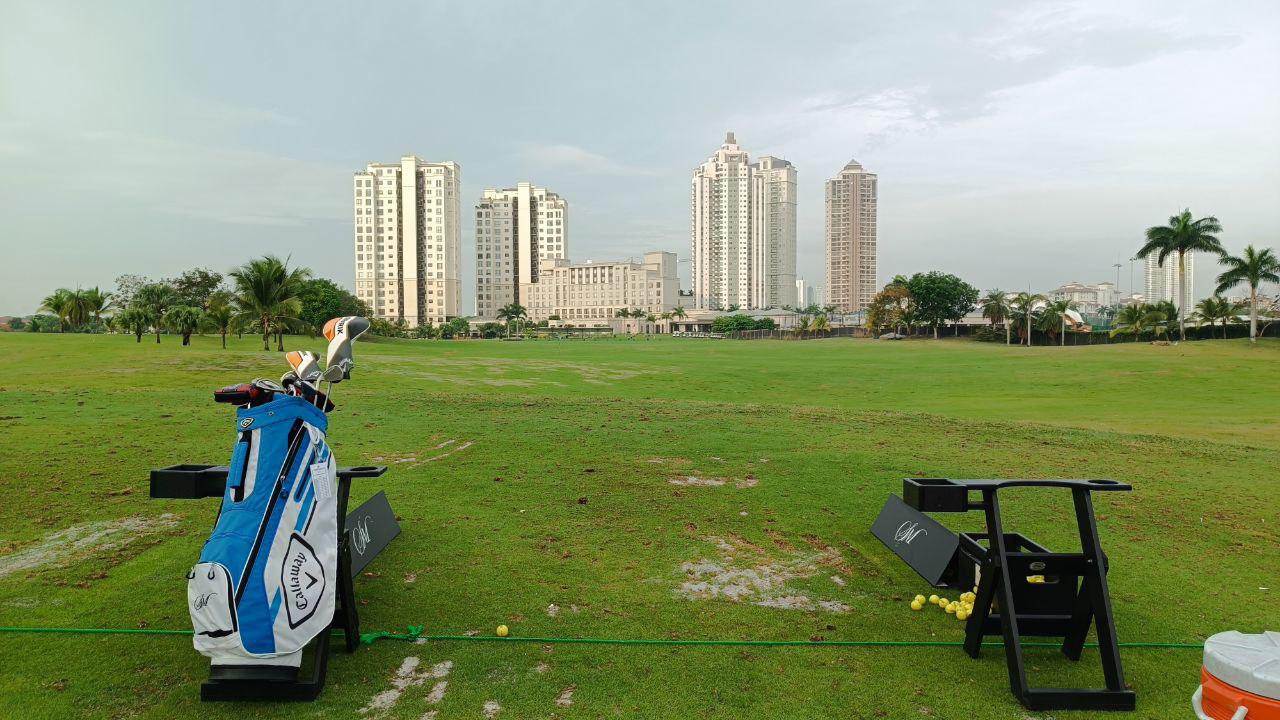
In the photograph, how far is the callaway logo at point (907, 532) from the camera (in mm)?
7004

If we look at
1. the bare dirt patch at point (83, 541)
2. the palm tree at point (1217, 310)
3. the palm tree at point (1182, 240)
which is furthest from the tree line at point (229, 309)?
the palm tree at point (1217, 310)

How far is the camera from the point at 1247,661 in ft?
10.3

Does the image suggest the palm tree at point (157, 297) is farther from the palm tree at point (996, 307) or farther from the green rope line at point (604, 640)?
the palm tree at point (996, 307)

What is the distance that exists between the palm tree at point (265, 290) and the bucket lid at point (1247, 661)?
5092 centimetres

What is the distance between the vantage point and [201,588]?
431 cm

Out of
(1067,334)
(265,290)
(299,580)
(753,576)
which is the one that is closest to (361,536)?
(299,580)

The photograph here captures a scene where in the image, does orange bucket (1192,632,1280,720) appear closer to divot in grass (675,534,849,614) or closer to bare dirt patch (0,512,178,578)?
divot in grass (675,534,849,614)

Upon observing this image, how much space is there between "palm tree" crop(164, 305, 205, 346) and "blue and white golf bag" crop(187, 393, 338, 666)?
5207 centimetres

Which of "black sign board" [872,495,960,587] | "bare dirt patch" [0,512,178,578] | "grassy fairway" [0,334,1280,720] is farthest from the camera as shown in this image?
"bare dirt patch" [0,512,178,578]

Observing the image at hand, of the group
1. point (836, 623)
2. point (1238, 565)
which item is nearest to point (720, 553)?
point (836, 623)

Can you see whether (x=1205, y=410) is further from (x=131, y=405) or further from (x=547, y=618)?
(x=131, y=405)

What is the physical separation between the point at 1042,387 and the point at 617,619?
3493 centimetres

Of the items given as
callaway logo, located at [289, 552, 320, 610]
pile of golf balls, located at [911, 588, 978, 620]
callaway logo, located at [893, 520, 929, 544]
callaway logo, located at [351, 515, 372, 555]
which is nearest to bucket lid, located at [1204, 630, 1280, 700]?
pile of golf balls, located at [911, 588, 978, 620]

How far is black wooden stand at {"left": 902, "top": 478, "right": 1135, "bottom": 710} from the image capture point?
4508mm
